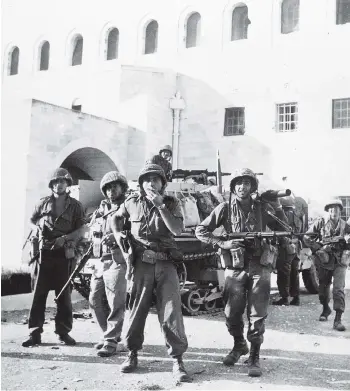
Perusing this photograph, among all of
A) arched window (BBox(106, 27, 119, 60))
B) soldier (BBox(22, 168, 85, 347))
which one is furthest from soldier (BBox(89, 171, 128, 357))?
arched window (BBox(106, 27, 119, 60))

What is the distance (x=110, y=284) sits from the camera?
544 cm

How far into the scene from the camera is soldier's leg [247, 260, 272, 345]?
4.84 meters

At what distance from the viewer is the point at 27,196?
1349 cm

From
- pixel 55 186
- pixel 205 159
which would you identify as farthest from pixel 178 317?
pixel 205 159

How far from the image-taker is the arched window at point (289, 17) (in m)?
14.1

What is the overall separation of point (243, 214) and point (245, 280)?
659 millimetres

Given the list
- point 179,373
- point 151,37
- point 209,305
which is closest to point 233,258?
point 179,373

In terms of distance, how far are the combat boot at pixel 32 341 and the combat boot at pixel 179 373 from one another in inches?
76.8

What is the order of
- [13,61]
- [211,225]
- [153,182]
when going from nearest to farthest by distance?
[153,182]
[211,225]
[13,61]

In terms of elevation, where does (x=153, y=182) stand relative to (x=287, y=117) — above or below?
below

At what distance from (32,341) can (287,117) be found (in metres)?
11.5

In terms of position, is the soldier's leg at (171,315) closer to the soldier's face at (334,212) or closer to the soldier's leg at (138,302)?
the soldier's leg at (138,302)

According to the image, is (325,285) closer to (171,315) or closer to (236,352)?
(236,352)

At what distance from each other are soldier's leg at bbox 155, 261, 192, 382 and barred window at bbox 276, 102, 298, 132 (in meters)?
11.3
